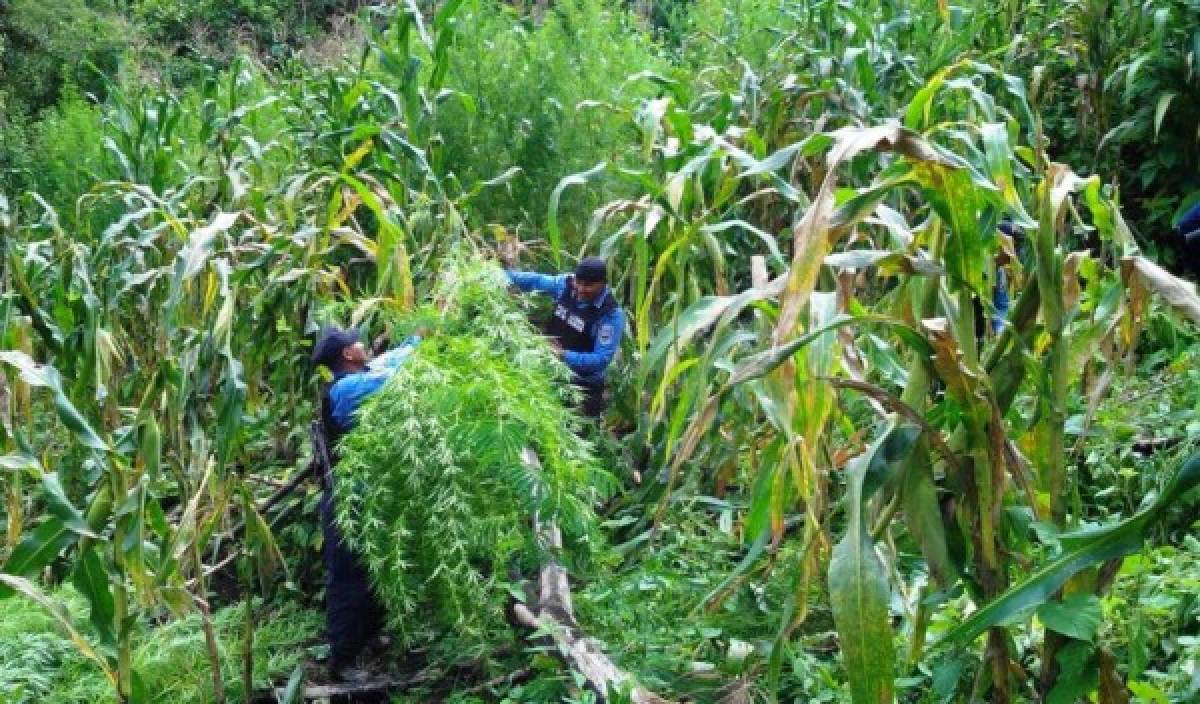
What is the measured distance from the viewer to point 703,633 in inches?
95.4

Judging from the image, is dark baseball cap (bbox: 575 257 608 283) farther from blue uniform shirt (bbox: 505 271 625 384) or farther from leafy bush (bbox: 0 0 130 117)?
leafy bush (bbox: 0 0 130 117)

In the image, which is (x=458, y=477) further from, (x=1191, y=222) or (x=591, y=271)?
(x=1191, y=222)

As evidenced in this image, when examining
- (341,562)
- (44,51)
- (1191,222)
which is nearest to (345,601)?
(341,562)

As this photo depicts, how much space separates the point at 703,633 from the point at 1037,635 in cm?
70

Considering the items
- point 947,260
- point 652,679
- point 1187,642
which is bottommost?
point 652,679

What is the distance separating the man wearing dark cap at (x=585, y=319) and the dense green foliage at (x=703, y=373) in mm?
153

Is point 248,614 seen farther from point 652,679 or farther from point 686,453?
point 686,453

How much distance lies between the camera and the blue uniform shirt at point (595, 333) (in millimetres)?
3639

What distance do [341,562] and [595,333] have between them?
1172 millimetres

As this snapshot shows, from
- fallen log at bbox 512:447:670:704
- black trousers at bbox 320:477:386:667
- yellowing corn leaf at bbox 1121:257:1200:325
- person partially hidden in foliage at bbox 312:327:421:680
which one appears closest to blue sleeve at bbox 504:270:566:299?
person partially hidden in foliage at bbox 312:327:421:680

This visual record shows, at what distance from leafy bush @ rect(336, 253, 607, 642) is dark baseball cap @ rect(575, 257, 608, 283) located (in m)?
0.89

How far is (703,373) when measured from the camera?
1463 millimetres

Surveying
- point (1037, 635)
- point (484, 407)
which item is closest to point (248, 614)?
point (484, 407)

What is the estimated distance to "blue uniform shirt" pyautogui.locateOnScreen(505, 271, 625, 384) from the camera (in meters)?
3.64
